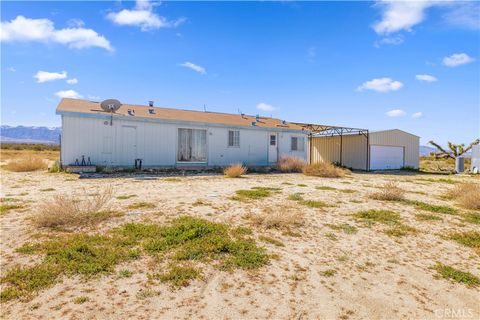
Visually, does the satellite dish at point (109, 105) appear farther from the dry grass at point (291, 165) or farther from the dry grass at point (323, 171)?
the dry grass at point (323, 171)

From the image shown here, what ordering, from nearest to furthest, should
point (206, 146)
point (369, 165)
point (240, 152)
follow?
1. point (206, 146)
2. point (240, 152)
3. point (369, 165)

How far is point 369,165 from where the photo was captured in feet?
67.8

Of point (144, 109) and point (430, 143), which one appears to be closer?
point (144, 109)

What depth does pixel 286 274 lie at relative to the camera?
337cm

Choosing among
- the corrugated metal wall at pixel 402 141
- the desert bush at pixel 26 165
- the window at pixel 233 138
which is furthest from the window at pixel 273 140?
the desert bush at pixel 26 165

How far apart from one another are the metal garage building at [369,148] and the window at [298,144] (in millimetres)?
3277

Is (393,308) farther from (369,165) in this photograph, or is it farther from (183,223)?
(369,165)

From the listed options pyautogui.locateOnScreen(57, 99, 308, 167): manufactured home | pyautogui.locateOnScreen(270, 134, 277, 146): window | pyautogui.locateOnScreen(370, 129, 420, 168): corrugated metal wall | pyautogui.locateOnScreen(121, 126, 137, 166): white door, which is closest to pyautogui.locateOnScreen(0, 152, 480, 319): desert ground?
pyautogui.locateOnScreen(57, 99, 308, 167): manufactured home

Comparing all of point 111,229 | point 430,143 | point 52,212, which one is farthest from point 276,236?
point 430,143

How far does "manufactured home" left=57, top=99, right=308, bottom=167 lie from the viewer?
41.6ft

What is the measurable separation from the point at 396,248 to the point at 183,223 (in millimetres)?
3388

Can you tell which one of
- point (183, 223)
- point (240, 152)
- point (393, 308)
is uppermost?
point (240, 152)

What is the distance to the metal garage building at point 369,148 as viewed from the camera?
68.5ft

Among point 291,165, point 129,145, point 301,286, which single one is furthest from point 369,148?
point 301,286
